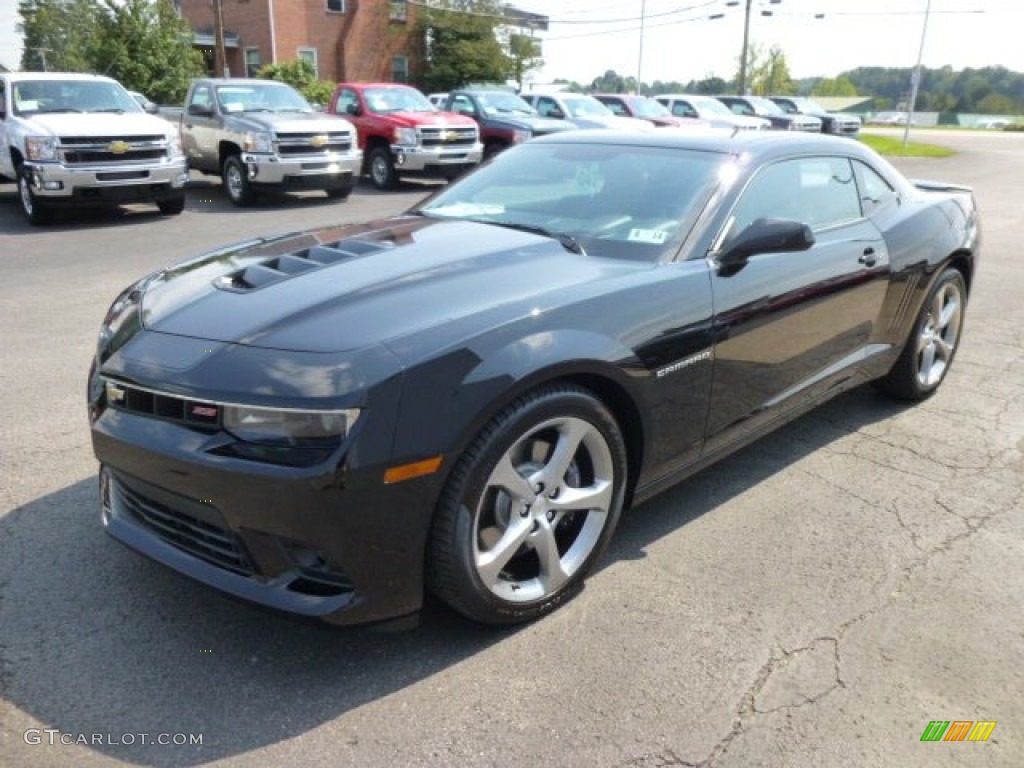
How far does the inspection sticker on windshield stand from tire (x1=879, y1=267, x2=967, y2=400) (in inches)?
82.4

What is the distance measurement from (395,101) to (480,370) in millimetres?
15519

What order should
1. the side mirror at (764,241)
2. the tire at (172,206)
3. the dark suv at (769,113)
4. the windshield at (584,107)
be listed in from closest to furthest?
Result: the side mirror at (764,241)
the tire at (172,206)
the windshield at (584,107)
the dark suv at (769,113)

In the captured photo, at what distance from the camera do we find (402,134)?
51.2ft

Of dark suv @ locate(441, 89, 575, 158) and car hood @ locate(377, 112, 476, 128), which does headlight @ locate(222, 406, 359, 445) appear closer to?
car hood @ locate(377, 112, 476, 128)

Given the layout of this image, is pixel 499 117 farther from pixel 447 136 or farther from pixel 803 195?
pixel 803 195

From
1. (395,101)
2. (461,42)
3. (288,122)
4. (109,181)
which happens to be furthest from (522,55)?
(109,181)

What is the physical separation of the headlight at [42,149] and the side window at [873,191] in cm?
1001

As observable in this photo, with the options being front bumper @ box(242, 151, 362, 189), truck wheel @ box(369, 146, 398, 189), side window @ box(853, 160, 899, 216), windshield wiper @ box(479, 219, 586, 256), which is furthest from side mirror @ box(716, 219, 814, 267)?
truck wheel @ box(369, 146, 398, 189)

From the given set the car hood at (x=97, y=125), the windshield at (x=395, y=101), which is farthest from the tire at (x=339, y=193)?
the car hood at (x=97, y=125)

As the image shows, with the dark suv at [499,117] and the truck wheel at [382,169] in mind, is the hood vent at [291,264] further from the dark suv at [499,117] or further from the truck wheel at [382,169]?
the dark suv at [499,117]

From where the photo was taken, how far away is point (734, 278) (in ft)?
11.0

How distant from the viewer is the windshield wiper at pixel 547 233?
3.36 m

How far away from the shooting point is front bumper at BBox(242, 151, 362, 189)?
13008mm

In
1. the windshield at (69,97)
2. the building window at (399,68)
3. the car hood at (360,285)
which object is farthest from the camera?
the building window at (399,68)
